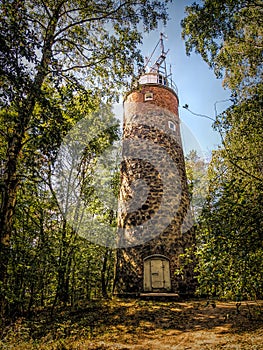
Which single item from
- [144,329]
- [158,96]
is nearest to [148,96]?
[158,96]

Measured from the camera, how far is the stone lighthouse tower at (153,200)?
29.3ft

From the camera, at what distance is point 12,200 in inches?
181

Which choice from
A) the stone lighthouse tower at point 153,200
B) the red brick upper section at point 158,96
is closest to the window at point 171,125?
the stone lighthouse tower at point 153,200

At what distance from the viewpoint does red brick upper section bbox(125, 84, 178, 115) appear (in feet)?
38.7

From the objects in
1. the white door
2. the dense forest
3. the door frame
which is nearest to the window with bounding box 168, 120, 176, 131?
the dense forest

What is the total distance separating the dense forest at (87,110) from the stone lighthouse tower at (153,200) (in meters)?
1.92

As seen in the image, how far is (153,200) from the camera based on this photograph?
388 inches

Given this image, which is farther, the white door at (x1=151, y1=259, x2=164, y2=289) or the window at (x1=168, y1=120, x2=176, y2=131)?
the window at (x1=168, y1=120, x2=176, y2=131)

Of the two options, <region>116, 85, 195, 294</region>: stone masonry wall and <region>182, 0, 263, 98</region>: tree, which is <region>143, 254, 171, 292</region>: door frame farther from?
<region>182, 0, 263, 98</region>: tree

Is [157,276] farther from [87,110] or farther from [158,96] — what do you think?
[158,96]

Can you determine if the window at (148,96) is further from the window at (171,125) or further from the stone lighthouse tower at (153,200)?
the window at (171,125)

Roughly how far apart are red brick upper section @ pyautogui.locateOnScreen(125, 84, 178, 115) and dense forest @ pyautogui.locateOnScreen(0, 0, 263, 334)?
3.64m

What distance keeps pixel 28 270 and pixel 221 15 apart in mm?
7504

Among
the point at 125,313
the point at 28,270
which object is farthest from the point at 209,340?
the point at 28,270
